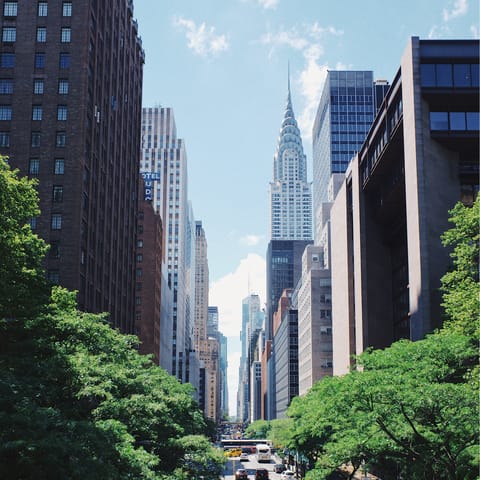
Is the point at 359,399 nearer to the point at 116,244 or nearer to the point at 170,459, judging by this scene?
the point at 170,459

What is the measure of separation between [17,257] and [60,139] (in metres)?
42.0

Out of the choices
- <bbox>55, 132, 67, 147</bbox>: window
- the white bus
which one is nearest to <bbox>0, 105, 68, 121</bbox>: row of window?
<bbox>55, 132, 67, 147</bbox>: window

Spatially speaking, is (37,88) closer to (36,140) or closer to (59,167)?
(36,140)

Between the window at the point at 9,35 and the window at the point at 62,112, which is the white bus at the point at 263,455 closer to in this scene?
the window at the point at 62,112

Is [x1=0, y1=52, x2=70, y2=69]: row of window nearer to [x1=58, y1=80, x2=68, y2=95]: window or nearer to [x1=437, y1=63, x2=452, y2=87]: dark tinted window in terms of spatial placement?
[x1=58, y1=80, x2=68, y2=95]: window

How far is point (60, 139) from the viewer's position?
239 feet

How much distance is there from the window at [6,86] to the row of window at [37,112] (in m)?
1.47

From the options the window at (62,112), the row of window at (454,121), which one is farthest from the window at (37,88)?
the row of window at (454,121)

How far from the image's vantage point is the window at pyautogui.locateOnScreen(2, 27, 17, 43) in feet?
246

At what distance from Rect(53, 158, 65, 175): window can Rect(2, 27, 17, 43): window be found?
1393 cm

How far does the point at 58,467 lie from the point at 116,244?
7187cm

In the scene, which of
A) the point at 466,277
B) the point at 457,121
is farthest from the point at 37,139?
the point at 466,277

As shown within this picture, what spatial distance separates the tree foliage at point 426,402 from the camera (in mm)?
27344

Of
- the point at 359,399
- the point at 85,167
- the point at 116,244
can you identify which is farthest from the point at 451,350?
the point at 116,244
